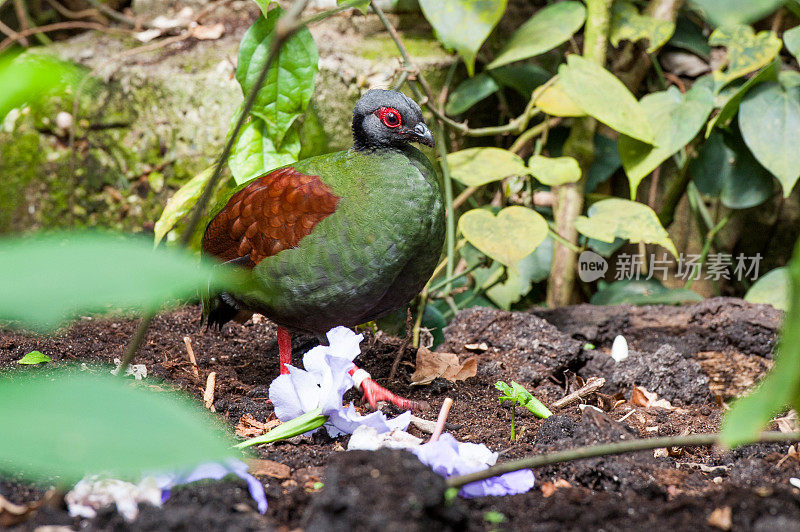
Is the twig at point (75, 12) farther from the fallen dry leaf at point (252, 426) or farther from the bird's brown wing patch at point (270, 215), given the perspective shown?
the fallen dry leaf at point (252, 426)

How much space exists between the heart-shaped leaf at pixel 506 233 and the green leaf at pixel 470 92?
95 centimetres

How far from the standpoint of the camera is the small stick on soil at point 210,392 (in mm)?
2152

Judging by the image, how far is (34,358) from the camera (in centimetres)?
219

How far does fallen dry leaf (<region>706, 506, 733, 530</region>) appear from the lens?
1149 mm

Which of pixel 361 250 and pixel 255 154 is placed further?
pixel 255 154

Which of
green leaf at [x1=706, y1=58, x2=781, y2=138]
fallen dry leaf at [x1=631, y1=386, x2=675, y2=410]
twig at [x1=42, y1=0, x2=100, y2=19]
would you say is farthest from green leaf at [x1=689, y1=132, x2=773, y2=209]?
twig at [x1=42, y1=0, x2=100, y2=19]

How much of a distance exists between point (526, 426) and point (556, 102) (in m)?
2.09

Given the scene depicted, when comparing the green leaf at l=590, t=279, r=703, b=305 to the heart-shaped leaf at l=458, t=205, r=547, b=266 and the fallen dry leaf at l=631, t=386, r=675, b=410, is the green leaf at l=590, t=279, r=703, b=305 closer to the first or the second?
the heart-shaped leaf at l=458, t=205, r=547, b=266

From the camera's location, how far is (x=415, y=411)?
2.17m

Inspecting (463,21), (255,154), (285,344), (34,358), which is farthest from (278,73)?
(34,358)

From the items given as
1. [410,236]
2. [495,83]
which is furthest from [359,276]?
[495,83]

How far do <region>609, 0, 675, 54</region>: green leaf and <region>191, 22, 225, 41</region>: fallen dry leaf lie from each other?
208 centimetres

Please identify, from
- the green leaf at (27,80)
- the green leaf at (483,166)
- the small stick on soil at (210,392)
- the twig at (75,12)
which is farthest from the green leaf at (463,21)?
the green leaf at (27,80)

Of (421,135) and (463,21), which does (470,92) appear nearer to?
(463,21)
